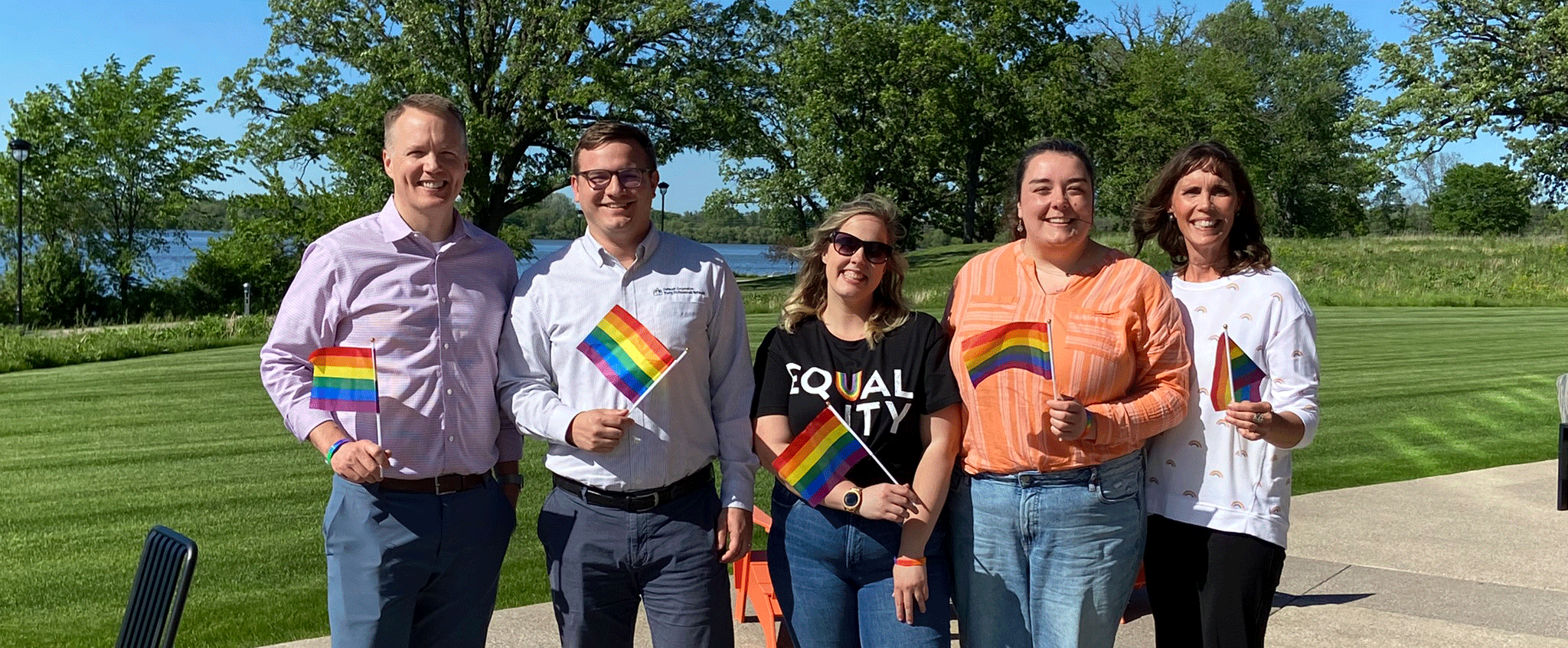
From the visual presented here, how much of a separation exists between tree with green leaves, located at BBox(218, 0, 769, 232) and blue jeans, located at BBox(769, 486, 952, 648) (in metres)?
30.6

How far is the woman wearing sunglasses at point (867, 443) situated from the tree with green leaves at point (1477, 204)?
76.0m

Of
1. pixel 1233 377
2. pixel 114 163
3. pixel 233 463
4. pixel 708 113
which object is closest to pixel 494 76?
pixel 708 113

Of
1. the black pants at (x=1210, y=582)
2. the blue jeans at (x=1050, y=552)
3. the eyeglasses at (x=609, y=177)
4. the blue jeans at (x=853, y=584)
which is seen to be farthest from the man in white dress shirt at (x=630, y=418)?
the black pants at (x=1210, y=582)

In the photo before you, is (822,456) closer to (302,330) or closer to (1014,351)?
(1014,351)

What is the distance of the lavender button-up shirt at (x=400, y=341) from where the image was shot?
10.1 ft

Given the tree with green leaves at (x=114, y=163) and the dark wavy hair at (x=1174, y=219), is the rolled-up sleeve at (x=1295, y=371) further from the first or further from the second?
the tree with green leaves at (x=114, y=163)

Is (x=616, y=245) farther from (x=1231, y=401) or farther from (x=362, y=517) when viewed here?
(x=1231, y=401)

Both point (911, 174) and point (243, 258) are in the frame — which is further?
point (911, 174)

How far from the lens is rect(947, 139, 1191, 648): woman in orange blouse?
9.75ft

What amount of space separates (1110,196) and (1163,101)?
5171 mm

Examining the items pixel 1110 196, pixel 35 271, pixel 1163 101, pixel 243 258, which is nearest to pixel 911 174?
pixel 1110 196

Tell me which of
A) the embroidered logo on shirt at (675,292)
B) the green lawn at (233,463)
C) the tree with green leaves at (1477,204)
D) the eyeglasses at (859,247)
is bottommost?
the green lawn at (233,463)

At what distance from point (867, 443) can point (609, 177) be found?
1006 mm

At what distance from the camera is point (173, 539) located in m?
2.93
